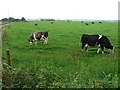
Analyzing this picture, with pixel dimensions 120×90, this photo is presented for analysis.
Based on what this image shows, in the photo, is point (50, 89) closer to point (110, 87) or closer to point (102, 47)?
point (110, 87)

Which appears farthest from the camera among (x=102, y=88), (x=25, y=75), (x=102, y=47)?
(x=102, y=47)

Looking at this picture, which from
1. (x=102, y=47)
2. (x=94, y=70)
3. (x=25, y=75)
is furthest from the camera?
(x=102, y=47)

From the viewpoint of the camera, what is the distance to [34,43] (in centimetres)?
2131

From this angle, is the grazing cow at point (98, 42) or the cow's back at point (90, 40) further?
the cow's back at point (90, 40)

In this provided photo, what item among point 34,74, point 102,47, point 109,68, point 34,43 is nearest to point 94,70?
point 109,68

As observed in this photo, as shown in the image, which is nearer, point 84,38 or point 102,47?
point 102,47

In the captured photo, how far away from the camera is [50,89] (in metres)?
6.93

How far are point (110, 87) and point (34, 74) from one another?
79.5 inches

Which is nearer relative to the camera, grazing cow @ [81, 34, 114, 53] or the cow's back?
grazing cow @ [81, 34, 114, 53]

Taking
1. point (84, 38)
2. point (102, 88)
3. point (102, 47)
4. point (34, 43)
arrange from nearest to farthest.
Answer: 1. point (102, 88)
2. point (102, 47)
3. point (84, 38)
4. point (34, 43)

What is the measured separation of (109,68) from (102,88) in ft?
10.3

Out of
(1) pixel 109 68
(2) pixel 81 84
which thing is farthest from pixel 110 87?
(1) pixel 109 68

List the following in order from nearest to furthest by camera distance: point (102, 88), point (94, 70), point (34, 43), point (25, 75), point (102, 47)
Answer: point (102, 88), point (25, 75), point (94, 70), point (102, 47), point (34, 43)

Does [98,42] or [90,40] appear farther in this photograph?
[90,40]
